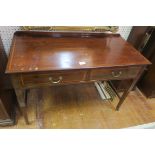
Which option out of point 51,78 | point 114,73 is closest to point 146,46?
point 114,73

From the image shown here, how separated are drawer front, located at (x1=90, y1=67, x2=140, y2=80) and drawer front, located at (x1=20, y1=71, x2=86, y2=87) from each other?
0.09 metres

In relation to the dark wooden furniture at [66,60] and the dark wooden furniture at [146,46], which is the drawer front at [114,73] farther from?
the dark wooden furniture at [146,46]

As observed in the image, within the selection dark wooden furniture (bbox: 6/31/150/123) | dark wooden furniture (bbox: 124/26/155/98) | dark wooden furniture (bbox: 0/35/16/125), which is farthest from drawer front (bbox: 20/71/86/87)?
dark wooden furniture (bbox: 124/26/155/98)

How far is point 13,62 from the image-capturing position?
0.95 metres

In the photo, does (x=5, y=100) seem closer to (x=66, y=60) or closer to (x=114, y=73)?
(x=66, y=60)

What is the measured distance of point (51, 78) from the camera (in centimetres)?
100

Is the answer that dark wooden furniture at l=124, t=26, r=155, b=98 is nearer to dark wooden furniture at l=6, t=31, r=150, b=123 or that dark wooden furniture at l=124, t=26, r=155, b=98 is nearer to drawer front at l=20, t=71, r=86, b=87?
dark wooden furniture at l=6, t=31, r=150, b=123

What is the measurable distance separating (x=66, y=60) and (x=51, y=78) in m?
0.16

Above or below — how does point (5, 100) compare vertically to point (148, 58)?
below

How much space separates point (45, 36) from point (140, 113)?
1266 mm

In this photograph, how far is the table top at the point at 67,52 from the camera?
967 mm
